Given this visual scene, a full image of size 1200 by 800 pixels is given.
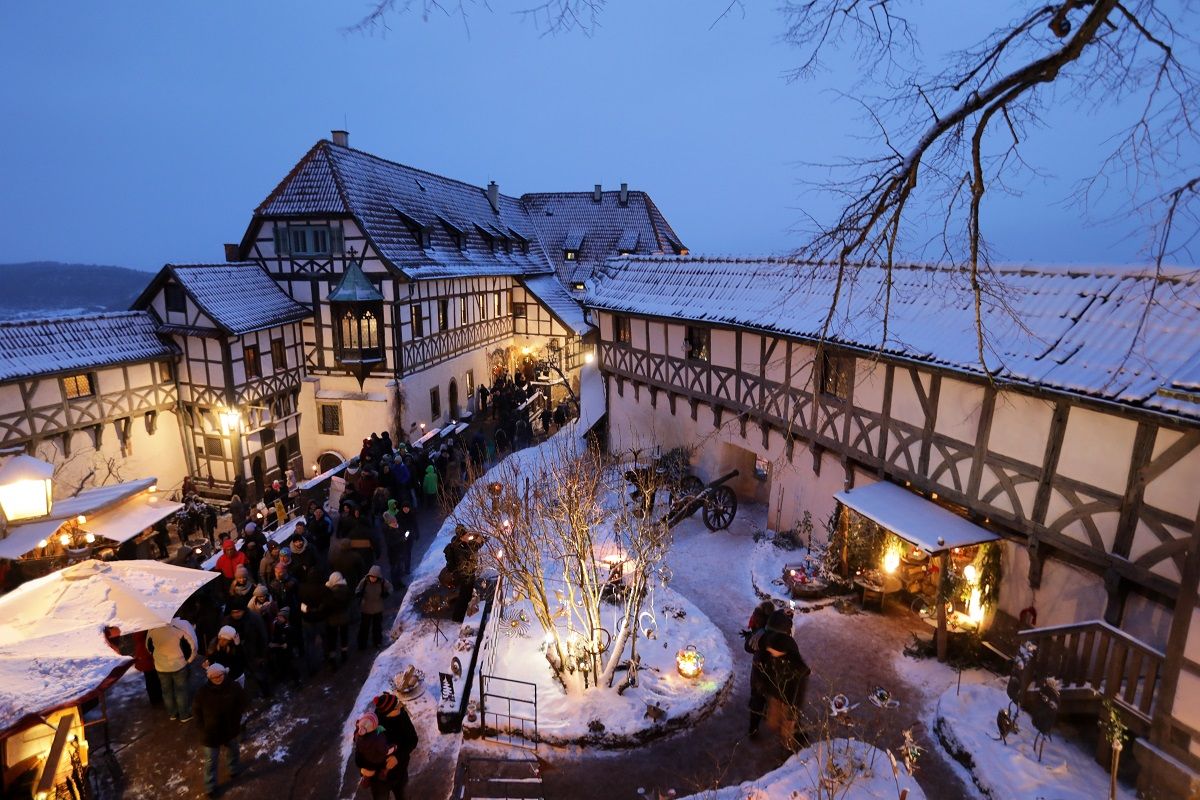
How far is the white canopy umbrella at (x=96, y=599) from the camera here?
23.8ft

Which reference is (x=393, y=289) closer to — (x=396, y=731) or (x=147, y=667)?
(x=147, y=667)

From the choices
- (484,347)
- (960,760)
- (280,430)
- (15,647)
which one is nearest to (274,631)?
(15,647)

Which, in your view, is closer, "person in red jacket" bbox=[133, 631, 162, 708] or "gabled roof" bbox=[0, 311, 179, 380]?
"person in red jacket" bbox=[133, 631, 162, 708]

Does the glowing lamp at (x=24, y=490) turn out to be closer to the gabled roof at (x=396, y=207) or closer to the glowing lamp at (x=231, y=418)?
the glowing lamp at (x=231, y=418)

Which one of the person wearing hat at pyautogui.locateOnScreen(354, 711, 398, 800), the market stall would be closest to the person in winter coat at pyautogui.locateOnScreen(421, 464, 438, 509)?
the market stall

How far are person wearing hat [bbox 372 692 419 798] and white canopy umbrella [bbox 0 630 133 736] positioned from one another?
8.60 ft

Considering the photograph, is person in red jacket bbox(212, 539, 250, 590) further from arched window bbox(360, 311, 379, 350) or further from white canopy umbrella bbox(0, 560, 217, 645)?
arched window bbox(360, 311, 379, 350)

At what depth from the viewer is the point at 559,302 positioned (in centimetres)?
3491

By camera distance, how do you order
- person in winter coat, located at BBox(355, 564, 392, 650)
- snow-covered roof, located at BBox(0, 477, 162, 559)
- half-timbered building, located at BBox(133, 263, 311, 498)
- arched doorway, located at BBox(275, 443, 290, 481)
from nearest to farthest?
snow-covered roof, located at BBox(0, 477, 162, 559) → person in winter coat, located at BBox(355, 564, 392, 650) → half-timbered building, located at BBox(133, 263, 311, 498) → arched doorway, located at BBox(275, 443, 290, 481)

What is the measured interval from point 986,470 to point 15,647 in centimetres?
1249

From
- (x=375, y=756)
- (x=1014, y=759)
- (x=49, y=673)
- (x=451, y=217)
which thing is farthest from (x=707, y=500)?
(x=451, y=217)

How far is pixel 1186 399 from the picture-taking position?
6.51 m

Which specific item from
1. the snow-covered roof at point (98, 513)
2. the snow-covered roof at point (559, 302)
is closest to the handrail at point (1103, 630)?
the snow-covered roof at point (98, 513)

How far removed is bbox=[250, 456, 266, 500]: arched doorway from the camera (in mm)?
21625
